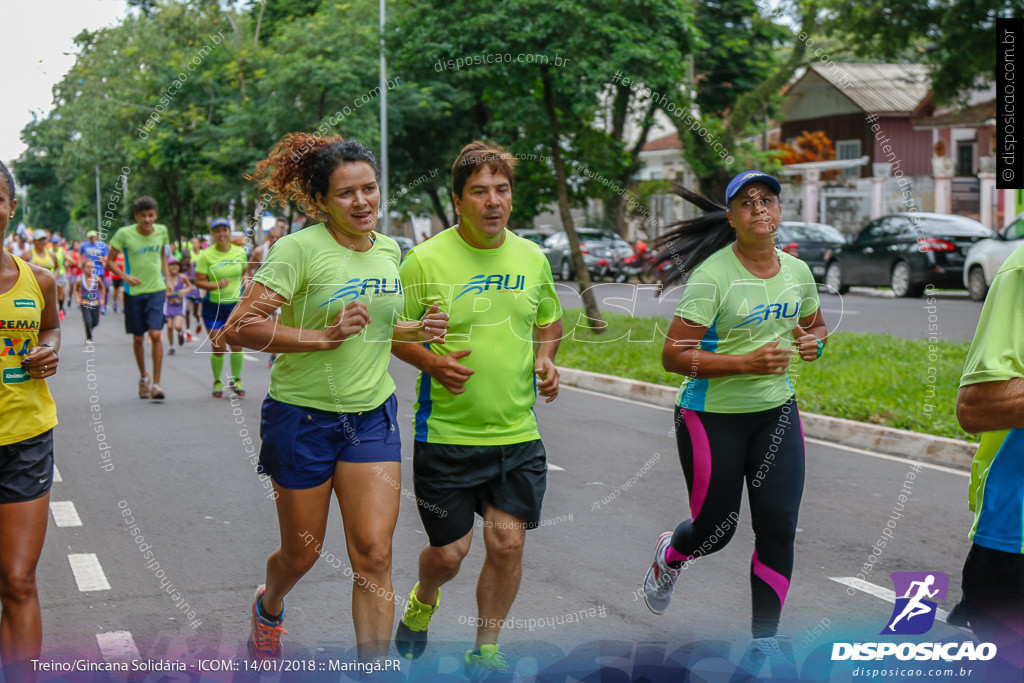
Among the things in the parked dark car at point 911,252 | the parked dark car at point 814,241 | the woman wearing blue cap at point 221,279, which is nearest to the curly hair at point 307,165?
the woman wearing blue cap at point 221,279

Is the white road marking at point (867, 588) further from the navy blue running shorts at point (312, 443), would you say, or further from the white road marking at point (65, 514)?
the white road marking at point (65, 514)

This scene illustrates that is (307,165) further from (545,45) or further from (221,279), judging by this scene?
(545,45)

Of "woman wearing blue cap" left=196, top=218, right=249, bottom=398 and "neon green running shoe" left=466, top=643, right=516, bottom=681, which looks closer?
"neon green running shoe" left=466, top=643, right=516, bottom=681

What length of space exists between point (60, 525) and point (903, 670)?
4.62m

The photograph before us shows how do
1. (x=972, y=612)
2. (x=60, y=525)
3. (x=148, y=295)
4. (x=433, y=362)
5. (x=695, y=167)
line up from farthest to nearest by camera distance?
(x=695, y=167) → (x=148, y=295) → (x=60, y=525) → (x=433, y=362) → (x=972, y=612)

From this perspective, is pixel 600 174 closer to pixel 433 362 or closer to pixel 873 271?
pixel 873 271

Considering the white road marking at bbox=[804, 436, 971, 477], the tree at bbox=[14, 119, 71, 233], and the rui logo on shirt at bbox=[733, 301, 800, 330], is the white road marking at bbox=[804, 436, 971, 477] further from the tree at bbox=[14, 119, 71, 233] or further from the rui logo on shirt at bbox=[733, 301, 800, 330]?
the tree at bbox=[14, 119, 71, 233]

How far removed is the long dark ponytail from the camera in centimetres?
480

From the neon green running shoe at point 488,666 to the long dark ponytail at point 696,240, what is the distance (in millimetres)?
1740

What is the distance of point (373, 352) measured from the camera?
154 inches

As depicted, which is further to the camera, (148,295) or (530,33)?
(530,33)

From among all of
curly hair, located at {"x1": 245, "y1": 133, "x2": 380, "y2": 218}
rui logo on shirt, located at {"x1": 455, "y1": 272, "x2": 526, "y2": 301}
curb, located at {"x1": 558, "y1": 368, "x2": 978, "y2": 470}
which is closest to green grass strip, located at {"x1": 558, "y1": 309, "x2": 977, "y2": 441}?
curb, located at {"x1": 558, "y1": 368, "x2": 978, "y2": 470}

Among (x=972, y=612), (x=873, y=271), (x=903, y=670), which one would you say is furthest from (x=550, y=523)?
(x=873, y=271)

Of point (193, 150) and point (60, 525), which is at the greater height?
point (193, 150)
